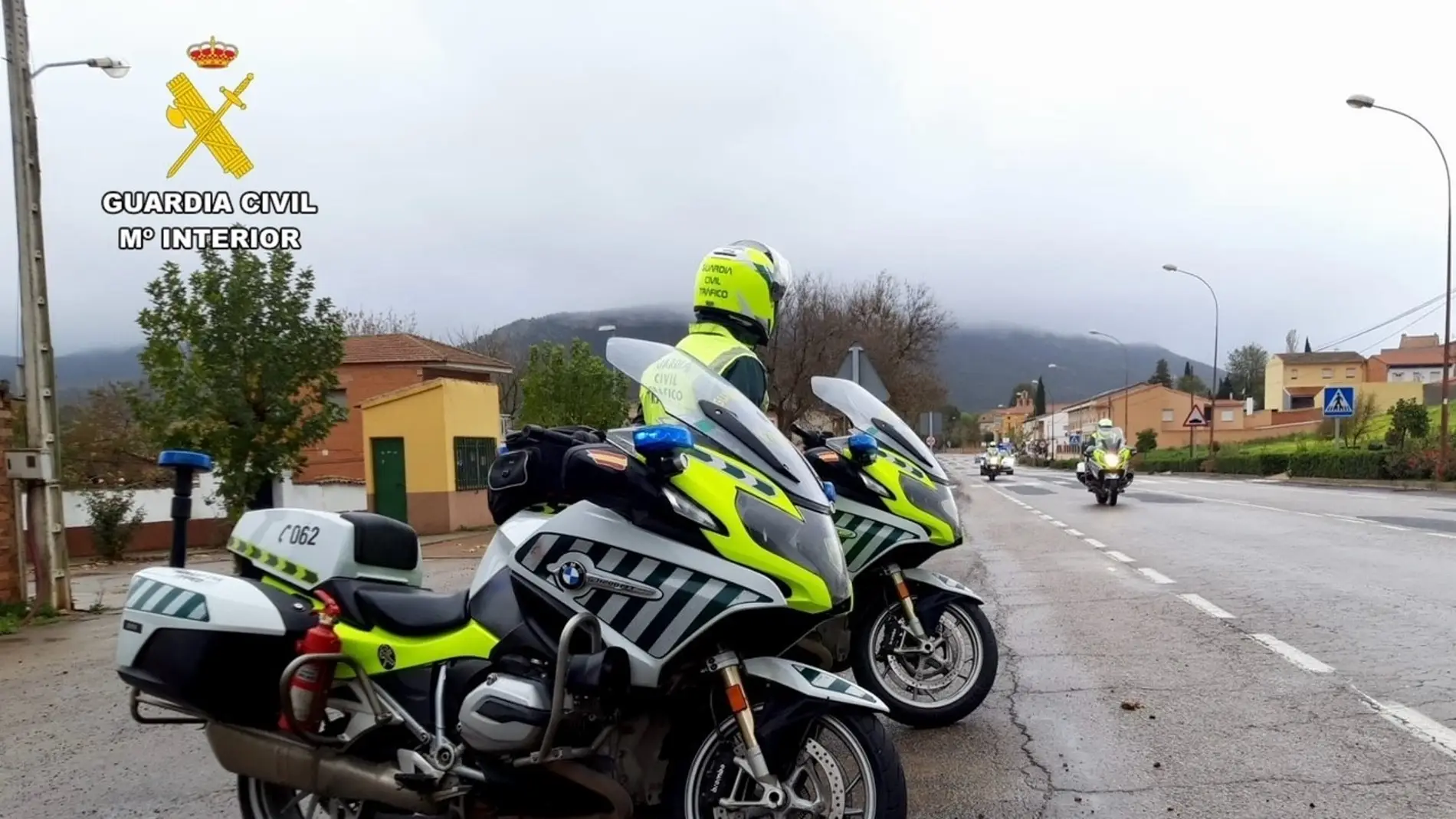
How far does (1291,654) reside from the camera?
19.4 feet

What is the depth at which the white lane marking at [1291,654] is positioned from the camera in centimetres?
556

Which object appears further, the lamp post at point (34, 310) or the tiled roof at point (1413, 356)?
the tiled roof at point (1413, 356)

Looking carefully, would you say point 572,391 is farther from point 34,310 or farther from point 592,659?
point 592,659

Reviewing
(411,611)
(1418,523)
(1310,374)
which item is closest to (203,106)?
(411,611)

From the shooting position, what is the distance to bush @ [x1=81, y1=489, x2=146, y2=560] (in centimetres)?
1812

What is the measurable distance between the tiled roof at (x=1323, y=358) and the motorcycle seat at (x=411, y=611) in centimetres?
11151

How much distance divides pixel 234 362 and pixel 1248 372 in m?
126

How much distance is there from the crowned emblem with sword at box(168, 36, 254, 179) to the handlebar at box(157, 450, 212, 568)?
9.25 metres

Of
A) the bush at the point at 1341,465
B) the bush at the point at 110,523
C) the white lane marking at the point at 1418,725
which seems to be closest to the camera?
the white lane marking at the point at 1418,725

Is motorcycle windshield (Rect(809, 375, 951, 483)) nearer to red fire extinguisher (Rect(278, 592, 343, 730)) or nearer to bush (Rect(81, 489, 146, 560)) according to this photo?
red fire extinguisher (Rect(278, 592, 343, 730))

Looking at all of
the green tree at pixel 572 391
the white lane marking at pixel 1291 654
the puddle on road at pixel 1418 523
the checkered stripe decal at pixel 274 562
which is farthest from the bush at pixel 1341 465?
the checkered stripe decal at pixel 274 562

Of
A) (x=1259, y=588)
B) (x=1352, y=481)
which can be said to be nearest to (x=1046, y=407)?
(x=1352, y=481)

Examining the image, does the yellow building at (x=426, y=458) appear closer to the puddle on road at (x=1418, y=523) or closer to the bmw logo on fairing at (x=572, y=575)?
the puddle on road at (x=1418, y=523)

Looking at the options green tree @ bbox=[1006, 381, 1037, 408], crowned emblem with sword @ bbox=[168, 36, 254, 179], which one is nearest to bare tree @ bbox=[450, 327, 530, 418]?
crowned emblem with sword @ bbox=[168, 36, 254, 179]
